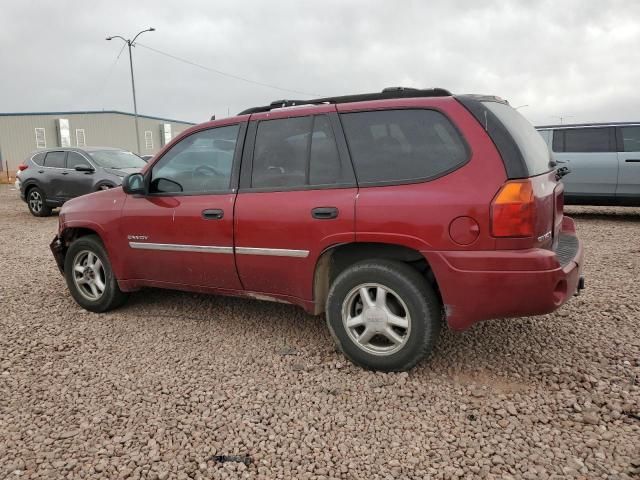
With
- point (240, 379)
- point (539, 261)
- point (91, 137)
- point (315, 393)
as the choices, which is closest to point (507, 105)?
point (539, 261)

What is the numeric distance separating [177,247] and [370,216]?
5.39ft

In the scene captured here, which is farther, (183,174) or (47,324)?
(47,324)

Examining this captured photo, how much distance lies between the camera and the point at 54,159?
39.1 feet

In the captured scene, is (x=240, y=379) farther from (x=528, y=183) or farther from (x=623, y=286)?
(x=623, y=286)

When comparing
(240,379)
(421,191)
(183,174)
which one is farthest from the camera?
(183,174)

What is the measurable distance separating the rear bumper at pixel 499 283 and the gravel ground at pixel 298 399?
1.64ft

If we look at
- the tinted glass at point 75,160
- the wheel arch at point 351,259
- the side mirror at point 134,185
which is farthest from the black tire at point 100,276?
the tinted glass at point 75,160

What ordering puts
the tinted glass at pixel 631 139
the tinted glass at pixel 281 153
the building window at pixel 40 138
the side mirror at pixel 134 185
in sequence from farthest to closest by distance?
the building window at pixel 40 138 → the tinted glass at pixel 631 139 → the side mirror at pixel 134 185 → the tinted glass at pixel 281 153

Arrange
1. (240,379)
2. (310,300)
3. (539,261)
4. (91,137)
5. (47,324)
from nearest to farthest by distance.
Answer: (539,261) < (240,379) < (310,300) < (47,324) < (91,137)

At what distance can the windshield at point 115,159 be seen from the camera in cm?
1122

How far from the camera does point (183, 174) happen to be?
3.86 metres

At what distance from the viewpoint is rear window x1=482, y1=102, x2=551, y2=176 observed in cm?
279

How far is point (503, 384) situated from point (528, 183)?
1.22 m

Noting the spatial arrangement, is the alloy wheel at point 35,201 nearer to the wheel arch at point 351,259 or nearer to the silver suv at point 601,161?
the wheel arch at point 351,259
